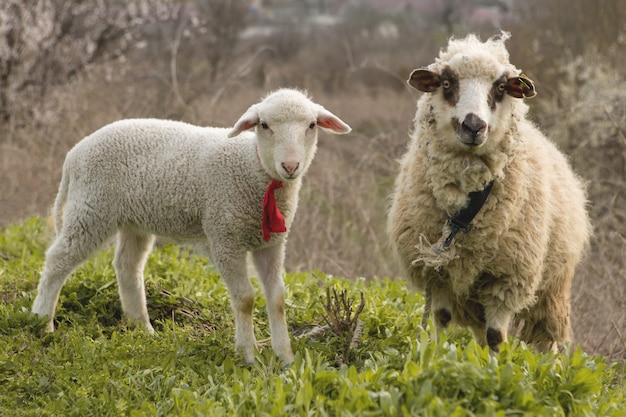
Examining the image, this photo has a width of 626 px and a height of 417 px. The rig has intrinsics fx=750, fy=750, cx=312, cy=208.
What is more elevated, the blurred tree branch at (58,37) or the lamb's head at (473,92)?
the lamb's head at (473,92)

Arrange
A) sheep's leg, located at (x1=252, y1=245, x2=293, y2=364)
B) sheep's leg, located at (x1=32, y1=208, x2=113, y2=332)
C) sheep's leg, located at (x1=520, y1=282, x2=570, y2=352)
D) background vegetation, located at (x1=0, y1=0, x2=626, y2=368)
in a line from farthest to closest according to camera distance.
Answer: background vegetation, located at (x1=0, y1=0, x2=626, y2=368)
sheep's leg, located at (x1=520, y1=282, x2=570, y2=352)
sheep's leg, located at (x1=32, y1=208, x2=113, y2=332)
sheep's leg, located at (x1=252, y1=245, x2=293, y2=364)

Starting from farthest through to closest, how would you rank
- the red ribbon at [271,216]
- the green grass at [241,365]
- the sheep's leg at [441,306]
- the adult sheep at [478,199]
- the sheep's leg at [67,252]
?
the sheep's leg at [67,252] < the sheep's leg at [441,306] < the red ribbon at [271,216] < the adult sheep at [478,199] < the green grass at [241,365]

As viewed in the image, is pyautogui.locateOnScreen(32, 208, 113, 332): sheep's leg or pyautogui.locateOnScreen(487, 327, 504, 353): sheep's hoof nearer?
pyautogui.locateOnScreen(487, 327, 504, 353): sheep's hoof

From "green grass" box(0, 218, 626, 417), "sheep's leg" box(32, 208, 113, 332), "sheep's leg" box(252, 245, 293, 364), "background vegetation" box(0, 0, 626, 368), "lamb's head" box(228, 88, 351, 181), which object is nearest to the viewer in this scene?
"green grass" box(0, 218, 626, 417)

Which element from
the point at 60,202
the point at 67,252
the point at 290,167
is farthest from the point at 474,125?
the point at 60,202

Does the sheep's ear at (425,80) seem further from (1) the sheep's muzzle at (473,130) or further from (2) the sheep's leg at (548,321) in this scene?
(2) the sheep's leg at (548,321)

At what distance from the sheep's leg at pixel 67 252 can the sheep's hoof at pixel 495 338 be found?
7.84 ft

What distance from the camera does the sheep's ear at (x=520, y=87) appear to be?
411cm

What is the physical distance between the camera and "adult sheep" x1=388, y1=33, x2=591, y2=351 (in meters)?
4.09

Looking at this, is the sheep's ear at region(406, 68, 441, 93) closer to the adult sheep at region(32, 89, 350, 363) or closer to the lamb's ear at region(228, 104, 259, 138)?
the adult sheep at region(32, 89, 350, 363)

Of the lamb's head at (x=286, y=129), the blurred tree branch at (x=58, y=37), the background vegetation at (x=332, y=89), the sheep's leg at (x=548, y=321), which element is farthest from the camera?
the blurred tree branch at (x=58, y=37)

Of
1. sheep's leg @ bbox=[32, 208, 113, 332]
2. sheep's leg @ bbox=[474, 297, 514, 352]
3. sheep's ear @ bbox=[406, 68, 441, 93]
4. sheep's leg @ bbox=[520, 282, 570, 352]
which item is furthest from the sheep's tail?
sheep's leg @ bbox=[520, 282, 570, 352]

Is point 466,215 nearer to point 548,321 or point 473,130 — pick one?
point 473,130

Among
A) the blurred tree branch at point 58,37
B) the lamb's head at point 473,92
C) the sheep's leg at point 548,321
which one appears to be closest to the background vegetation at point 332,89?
the blurred tree branch at point 58,37
